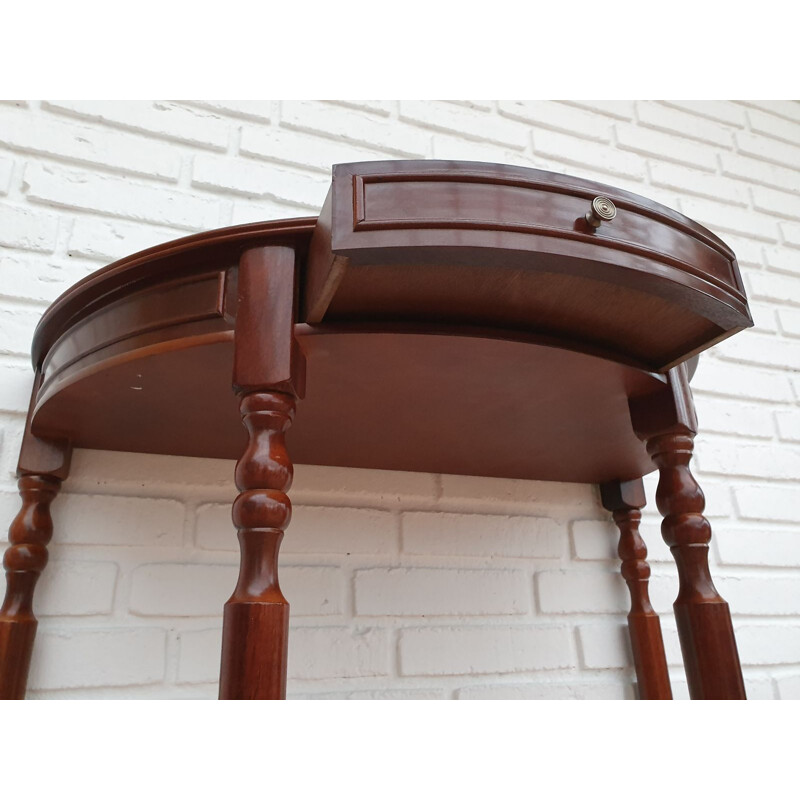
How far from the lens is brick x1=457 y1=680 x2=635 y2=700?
0.94 metres

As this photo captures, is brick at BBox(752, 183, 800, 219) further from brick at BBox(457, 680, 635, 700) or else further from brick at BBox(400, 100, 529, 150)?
brick at BBox(457, 680, 635, 700)

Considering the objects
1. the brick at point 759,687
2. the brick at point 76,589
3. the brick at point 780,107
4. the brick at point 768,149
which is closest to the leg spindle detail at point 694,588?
the brick at point 759,687

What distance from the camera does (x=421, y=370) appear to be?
65cm

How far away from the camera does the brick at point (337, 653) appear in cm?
87

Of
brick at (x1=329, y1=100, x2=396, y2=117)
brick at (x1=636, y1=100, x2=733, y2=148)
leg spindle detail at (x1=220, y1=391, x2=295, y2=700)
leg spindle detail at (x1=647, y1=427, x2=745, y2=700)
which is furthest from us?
brick at (x1=636, y1=100, x2=733, y2=148)

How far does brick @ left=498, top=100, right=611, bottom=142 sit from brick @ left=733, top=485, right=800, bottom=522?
0.72m

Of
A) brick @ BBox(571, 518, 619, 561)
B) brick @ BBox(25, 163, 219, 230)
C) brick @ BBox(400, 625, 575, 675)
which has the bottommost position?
brick @ BBox(400, 625, 575, 675)

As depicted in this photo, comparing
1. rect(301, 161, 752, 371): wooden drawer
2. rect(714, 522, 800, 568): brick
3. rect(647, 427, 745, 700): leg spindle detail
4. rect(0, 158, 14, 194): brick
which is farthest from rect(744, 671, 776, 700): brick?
rect(0, 158, 14, 194): brick

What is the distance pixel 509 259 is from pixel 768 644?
0.91 meters

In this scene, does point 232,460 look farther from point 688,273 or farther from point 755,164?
point 755,164

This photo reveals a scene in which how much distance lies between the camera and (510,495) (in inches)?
41.3

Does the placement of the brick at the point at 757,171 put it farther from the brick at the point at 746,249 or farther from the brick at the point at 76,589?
the brick at the point at 76,589

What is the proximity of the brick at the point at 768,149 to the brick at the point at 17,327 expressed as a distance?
1424 millimetres
